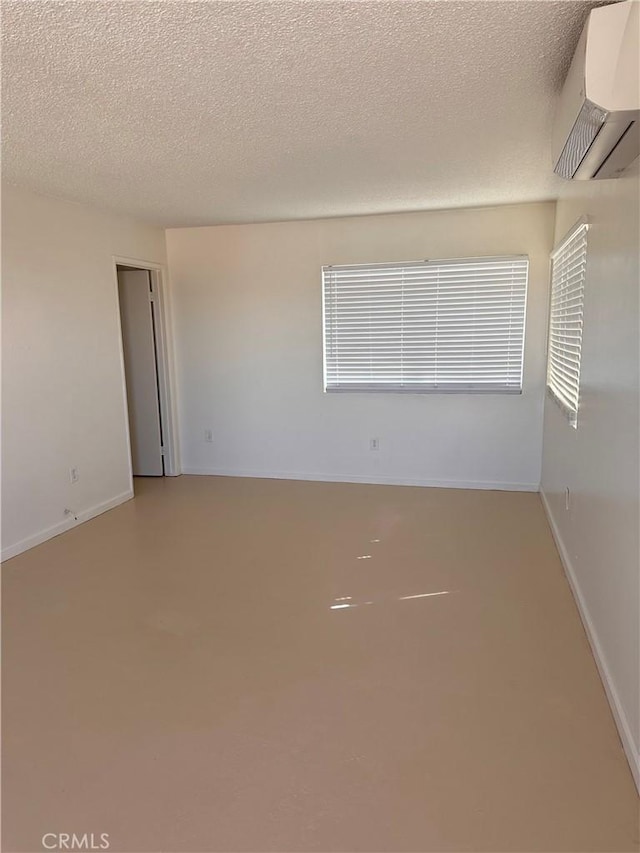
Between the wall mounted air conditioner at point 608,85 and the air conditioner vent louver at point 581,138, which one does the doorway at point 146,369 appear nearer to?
the air conditioner vent louver at point 581,138

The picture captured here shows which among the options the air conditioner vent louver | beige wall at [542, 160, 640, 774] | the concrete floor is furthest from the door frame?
the air conditioner vent louver

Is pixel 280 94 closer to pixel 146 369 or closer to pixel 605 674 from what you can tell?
pixel 605 674

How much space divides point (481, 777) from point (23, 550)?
318 centimetres

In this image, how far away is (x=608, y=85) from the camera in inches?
62.7

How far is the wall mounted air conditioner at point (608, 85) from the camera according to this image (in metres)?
1.57

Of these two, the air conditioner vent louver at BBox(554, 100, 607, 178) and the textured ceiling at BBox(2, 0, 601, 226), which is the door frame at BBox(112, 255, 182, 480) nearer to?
the textured ceiling at BBox(2, 0, 601, 226)

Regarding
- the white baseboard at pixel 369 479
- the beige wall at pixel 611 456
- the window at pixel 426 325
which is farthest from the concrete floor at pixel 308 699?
the window at pixel 426 325

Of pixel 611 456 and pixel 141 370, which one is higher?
pixel 141 370

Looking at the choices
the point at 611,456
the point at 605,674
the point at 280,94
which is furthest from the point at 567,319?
the point at 280,94

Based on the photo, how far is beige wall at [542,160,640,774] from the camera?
6.05ft

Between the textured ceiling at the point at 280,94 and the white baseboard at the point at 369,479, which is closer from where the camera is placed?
the textured ceiling at the point at 280,94

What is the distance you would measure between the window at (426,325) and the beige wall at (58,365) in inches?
75.1

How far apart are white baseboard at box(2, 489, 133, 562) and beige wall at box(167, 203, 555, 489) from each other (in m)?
1.04

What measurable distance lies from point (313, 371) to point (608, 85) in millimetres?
3572
